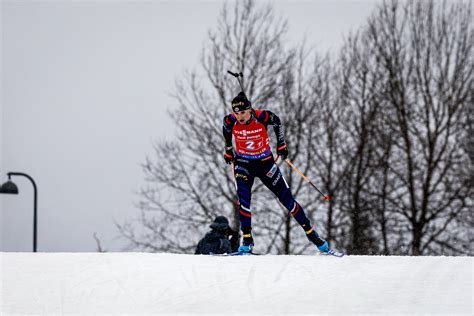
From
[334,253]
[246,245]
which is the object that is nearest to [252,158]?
[246,245]

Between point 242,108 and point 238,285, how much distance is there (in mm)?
2564

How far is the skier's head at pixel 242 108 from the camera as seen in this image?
823 centimetres

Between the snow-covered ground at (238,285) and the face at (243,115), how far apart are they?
5.65 ft

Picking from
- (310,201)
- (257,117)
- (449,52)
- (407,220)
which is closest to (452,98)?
(449,52)

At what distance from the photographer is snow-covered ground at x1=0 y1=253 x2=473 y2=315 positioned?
18.9 ft

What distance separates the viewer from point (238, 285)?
648 centimetres

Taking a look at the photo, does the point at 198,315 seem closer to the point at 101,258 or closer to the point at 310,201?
the point at 101,258

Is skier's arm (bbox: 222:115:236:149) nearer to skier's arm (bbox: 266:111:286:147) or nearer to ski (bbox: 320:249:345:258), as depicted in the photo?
skier's arm (bbox: 266:111:286:147)

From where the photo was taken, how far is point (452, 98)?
76.0 feet

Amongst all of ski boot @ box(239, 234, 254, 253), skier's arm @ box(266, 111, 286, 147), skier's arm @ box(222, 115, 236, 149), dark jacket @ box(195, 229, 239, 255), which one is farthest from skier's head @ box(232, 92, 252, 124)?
dark jacket @ box(195, 229, 239, 255)

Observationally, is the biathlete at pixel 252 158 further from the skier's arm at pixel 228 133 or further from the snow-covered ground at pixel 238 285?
the snow-covered ground at pixel 238 285

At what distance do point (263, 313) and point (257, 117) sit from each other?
3.37 m

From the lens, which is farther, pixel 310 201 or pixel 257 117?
pixel 310 201

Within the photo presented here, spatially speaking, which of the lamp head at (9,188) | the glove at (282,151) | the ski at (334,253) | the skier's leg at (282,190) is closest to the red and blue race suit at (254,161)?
the skier's leg at (282,190)
